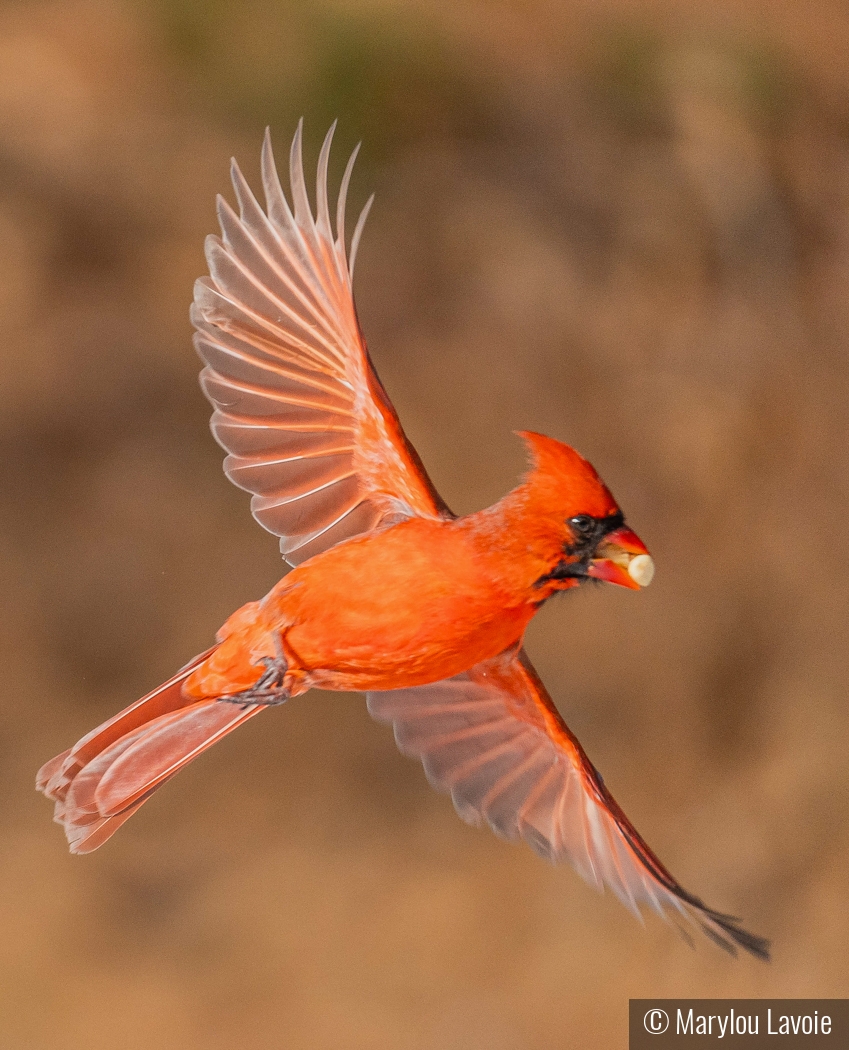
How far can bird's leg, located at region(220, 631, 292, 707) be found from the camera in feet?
2.68

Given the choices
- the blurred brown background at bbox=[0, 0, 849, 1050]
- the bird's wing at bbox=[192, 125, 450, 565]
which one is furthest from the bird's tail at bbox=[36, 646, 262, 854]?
the blurred brown background at bbox=[0, 0, 849, 1050]

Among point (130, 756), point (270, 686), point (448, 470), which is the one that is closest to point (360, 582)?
point (270, 686)

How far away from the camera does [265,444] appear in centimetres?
91

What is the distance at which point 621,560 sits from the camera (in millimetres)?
764

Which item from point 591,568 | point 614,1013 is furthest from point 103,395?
point 614,1013

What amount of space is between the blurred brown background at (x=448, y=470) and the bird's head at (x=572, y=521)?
1.84 feet

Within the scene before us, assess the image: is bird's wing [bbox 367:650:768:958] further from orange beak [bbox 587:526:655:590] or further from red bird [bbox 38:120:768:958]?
orange beak [bbox 587:526:655:590]

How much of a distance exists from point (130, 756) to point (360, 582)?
0.23 m

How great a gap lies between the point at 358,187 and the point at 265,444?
60cm

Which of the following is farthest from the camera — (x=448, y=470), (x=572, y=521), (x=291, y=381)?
(x=448, y=470)

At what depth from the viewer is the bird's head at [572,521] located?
752 millimetres

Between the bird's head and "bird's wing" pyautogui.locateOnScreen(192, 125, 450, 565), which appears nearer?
the bird's head

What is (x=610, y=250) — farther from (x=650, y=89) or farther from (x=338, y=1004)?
(x=338, y=1004)

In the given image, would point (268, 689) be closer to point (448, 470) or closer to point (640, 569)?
point (640, 569)
